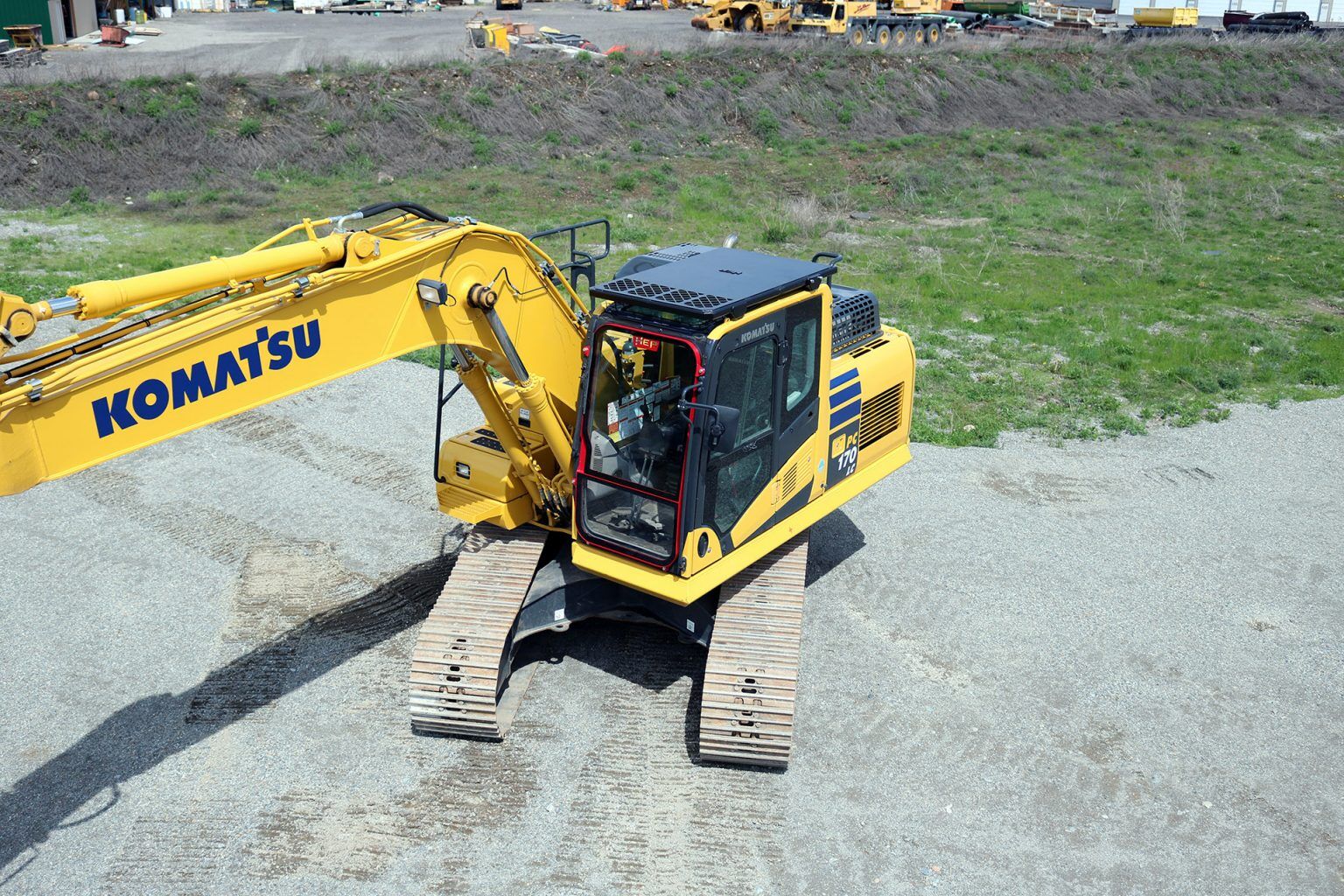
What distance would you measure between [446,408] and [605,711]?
658 centimetres

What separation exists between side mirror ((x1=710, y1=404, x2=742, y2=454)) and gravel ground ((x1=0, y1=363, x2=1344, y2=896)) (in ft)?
7.02

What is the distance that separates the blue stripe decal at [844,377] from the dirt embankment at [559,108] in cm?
2010

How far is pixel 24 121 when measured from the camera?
1005 inches

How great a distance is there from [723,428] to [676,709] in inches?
90.2

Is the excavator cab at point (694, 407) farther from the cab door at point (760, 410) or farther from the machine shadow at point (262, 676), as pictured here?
the machine shadow at point (262, 676)

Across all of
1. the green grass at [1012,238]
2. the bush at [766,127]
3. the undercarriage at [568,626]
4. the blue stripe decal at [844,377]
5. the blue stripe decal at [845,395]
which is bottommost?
the undercarriage at [568,626]

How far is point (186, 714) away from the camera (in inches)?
318

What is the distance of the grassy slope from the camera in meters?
15.1

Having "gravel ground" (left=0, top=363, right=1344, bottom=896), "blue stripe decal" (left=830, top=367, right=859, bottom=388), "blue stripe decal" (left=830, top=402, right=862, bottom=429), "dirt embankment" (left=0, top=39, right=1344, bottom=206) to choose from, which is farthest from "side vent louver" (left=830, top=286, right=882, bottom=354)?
"dirt embankment" (left=0, top=39, right=1344, bottom=206)

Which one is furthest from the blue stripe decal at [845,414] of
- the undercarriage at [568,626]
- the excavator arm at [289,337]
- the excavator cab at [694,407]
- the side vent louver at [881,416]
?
the excavator arm at [289,337]

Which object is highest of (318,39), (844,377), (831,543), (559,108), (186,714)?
(318,39)

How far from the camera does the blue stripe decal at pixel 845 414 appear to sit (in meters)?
8.80

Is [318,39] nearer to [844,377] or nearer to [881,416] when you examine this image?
[881,416]

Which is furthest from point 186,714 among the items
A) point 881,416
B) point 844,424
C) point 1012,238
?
point 1012,238
